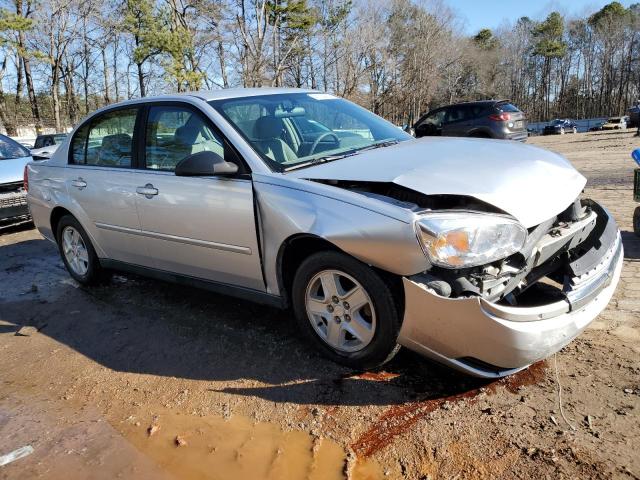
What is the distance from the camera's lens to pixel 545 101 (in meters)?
72.7

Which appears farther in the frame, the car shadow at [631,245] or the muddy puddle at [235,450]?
the car shadow at [631,245]

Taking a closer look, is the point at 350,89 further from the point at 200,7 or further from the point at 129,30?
the point at 129,30

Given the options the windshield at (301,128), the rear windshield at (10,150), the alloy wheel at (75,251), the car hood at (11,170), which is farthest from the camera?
the rear windshield at (10,150)

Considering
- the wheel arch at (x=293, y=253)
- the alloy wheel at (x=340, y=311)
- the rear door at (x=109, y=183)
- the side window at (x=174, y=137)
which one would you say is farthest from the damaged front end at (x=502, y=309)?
the rear door at (x=109, y=183)

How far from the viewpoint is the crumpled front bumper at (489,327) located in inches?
89.0

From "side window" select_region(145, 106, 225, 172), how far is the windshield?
0.58 feet

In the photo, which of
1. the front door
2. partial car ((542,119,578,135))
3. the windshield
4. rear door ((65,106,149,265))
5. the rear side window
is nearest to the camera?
the front door

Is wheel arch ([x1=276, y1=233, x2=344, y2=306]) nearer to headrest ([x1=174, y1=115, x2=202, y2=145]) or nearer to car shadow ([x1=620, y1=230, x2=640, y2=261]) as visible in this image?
headrest ([x1=174, y1=115, x2=202, y2=145])

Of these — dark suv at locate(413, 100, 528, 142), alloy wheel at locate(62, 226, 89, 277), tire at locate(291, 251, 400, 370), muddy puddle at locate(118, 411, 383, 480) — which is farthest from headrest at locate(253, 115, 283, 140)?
dark suv at locate(413, 100, 528, 142)

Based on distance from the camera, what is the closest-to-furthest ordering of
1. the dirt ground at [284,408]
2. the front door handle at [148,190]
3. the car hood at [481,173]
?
1. the dirt ground at [284,408]
2. the car hood at [481,173]
3. the front door handle at [148,190]

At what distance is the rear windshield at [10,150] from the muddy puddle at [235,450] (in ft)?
23.6

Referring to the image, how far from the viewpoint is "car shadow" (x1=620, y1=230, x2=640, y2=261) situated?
4.42 m

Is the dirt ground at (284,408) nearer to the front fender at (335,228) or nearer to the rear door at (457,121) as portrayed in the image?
the front fender at (335,228)

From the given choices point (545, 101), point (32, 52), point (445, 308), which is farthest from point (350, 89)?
point (545, 101)
